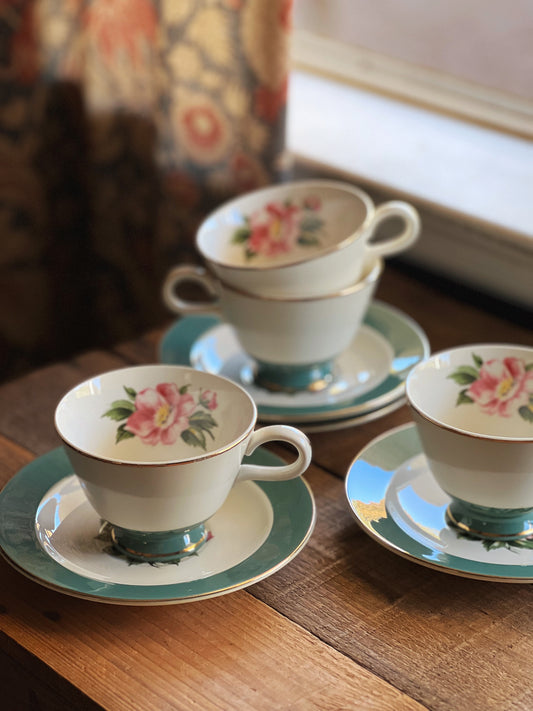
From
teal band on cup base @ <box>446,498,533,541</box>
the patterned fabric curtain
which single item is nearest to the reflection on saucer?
teal band on cup base @ <box>446,498,533,541</box>

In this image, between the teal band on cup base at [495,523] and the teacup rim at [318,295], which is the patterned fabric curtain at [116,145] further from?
the teal band on cup base at [495,523]

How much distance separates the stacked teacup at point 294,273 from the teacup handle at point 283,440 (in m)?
0.21

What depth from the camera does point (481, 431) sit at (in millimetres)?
764

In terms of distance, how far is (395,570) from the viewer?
693 mm

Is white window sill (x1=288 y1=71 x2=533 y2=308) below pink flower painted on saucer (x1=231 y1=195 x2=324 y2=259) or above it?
below

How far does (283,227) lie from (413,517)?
0.39m

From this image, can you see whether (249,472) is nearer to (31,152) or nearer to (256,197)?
(256,197)

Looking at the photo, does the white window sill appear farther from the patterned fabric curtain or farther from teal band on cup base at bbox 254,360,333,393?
teal band on cup base at bbox 254,360,333,393

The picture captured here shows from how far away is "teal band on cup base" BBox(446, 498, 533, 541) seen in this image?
691 mm

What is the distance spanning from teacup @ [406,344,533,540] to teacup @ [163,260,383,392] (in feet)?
0.44

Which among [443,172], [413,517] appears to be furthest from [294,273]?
[443,172]

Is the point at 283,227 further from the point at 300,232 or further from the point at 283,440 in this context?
the point at 283,440

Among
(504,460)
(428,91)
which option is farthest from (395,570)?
(428,91)

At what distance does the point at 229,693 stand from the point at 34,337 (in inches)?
47.2
